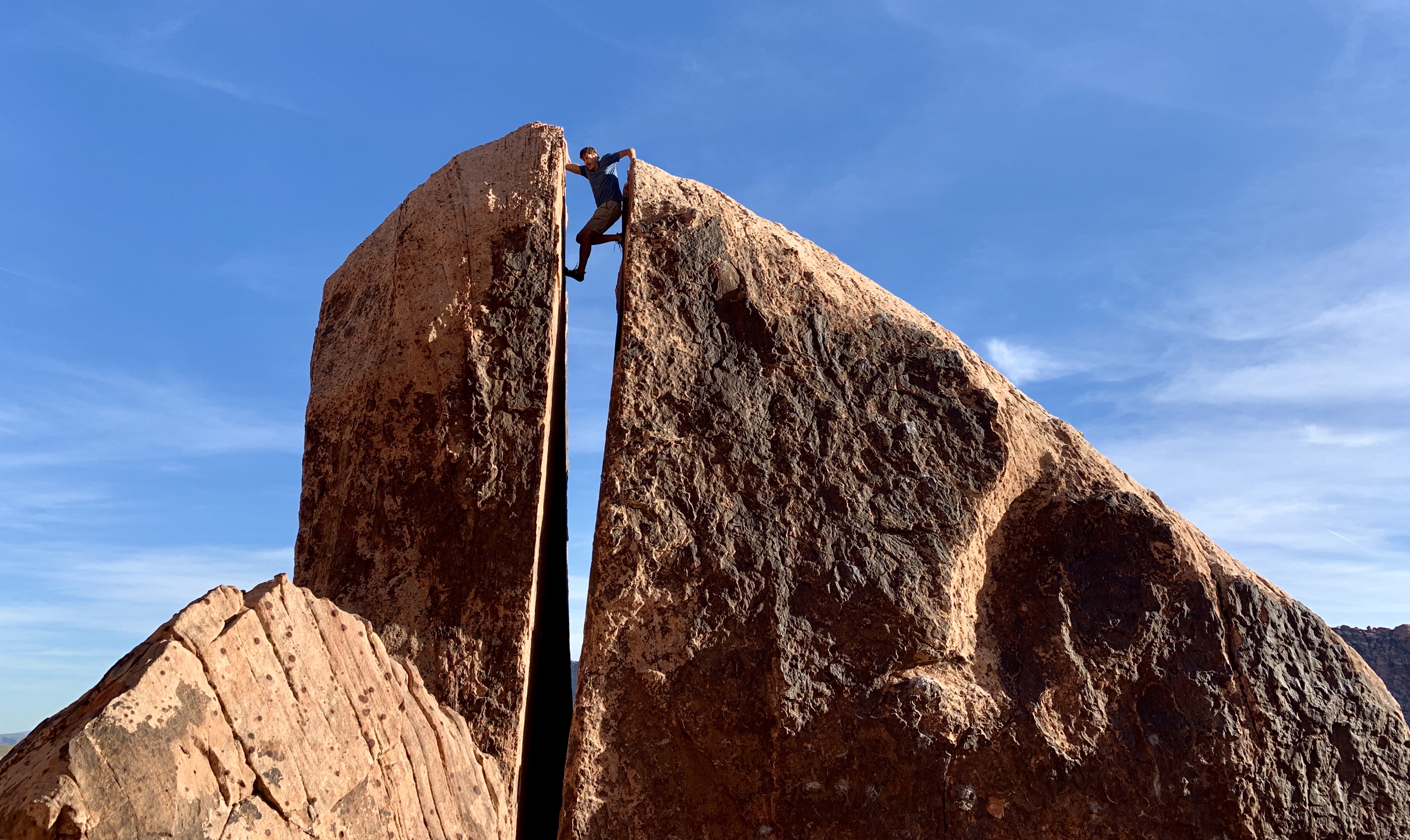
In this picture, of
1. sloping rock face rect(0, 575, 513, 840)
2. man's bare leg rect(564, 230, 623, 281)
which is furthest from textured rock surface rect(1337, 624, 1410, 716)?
sloping rock face rect(0, 575, 513, 840)

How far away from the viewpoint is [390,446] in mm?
5199

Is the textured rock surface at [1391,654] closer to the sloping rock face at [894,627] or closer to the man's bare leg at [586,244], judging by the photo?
the sloping rock face at [894,627]

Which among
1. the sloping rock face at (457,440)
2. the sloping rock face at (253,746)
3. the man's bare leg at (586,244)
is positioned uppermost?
the man's bare leg at (586,244)

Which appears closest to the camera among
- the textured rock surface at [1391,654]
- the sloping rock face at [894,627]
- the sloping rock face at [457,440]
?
the sloping rock face at [894,627]

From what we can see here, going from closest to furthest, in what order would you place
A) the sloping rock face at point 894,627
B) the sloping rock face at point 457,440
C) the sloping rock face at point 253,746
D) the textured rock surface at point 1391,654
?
the sloping rock face at point 253,746, the sloping rock face at point 894,627, the sloping rock face at point 457,440, the textured rock surface at point 1391,654

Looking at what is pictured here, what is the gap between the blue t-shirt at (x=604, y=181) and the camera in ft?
20.6

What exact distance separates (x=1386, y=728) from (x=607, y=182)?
16.2 ft

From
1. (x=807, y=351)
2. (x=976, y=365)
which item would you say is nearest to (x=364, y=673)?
(x=807, y=351)

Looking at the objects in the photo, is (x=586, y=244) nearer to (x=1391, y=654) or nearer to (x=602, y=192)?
(x=602, y=192)

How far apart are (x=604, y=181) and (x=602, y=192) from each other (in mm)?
68

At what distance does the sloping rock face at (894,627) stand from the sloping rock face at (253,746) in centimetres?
93

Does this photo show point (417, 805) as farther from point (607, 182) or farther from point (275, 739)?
point (607, 182)

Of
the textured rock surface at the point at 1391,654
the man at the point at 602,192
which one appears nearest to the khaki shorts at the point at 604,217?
the man at the point at 602,192

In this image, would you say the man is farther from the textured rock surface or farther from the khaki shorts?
the textured rock surface
